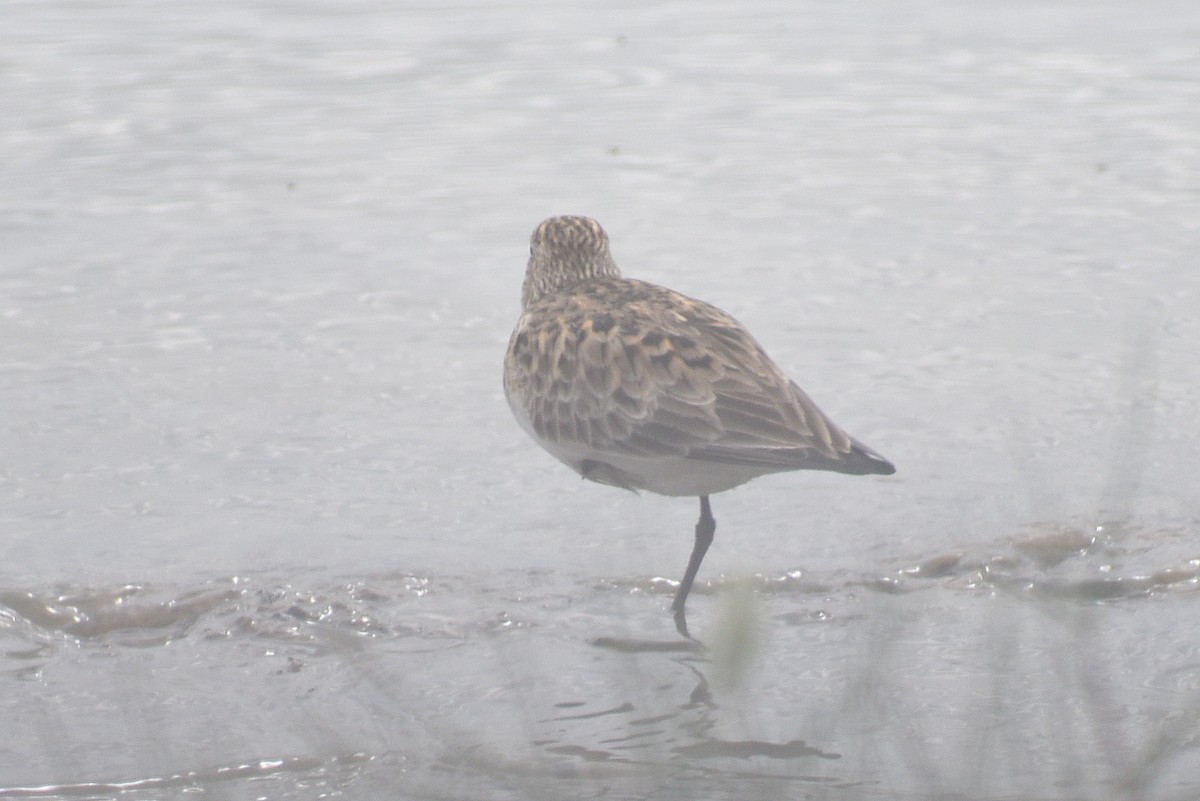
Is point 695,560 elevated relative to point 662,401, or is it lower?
lower

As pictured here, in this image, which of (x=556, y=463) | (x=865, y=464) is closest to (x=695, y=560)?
(x=865, y=464)

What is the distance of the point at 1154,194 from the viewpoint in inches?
404

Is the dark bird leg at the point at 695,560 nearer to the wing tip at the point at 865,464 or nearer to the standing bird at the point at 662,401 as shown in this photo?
the standing bird at the point at 662,401

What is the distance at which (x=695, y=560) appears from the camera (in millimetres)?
5656

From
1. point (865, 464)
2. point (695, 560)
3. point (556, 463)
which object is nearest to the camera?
point (865, 464)

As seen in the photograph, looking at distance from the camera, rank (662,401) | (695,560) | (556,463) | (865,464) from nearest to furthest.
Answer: (865,464) → (662,401) → (695,560) → (556,463)

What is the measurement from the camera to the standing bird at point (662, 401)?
202 inches

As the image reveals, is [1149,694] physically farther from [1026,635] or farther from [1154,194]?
[1154,194]

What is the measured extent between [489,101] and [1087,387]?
6.50 metres

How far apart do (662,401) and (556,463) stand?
5.30 ft

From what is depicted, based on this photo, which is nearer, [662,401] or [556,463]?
[662,401]

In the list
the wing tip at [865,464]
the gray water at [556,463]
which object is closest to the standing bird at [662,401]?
the wing tip at [865,464]

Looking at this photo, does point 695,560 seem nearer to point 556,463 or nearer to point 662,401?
point 662,401

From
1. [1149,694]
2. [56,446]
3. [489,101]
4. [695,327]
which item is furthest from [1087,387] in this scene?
[489,101]
